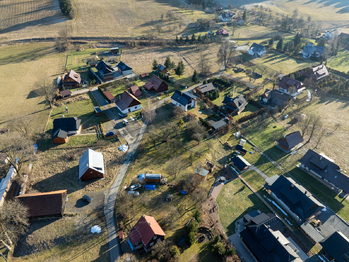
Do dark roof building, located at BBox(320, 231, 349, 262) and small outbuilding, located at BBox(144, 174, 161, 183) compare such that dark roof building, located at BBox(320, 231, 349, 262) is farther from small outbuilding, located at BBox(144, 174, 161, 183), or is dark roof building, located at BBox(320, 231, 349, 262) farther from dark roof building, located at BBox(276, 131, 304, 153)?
small outbuilding, located at BBox(144, 174, 161, 183)

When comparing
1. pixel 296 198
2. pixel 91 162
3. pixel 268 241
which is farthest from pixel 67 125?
pixel 296 198

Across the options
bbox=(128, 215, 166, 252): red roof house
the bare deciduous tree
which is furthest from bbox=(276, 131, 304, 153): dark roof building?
the bare deciduous tree

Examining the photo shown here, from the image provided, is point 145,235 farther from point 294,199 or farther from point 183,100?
point 183,100

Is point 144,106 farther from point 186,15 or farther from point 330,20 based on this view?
point 330,20

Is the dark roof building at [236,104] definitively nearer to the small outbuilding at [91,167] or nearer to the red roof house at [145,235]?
the small outbuilding at [91,167]

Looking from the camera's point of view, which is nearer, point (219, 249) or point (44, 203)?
point (219, 249)

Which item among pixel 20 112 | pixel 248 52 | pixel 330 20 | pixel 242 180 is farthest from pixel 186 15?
pixel 242 180
